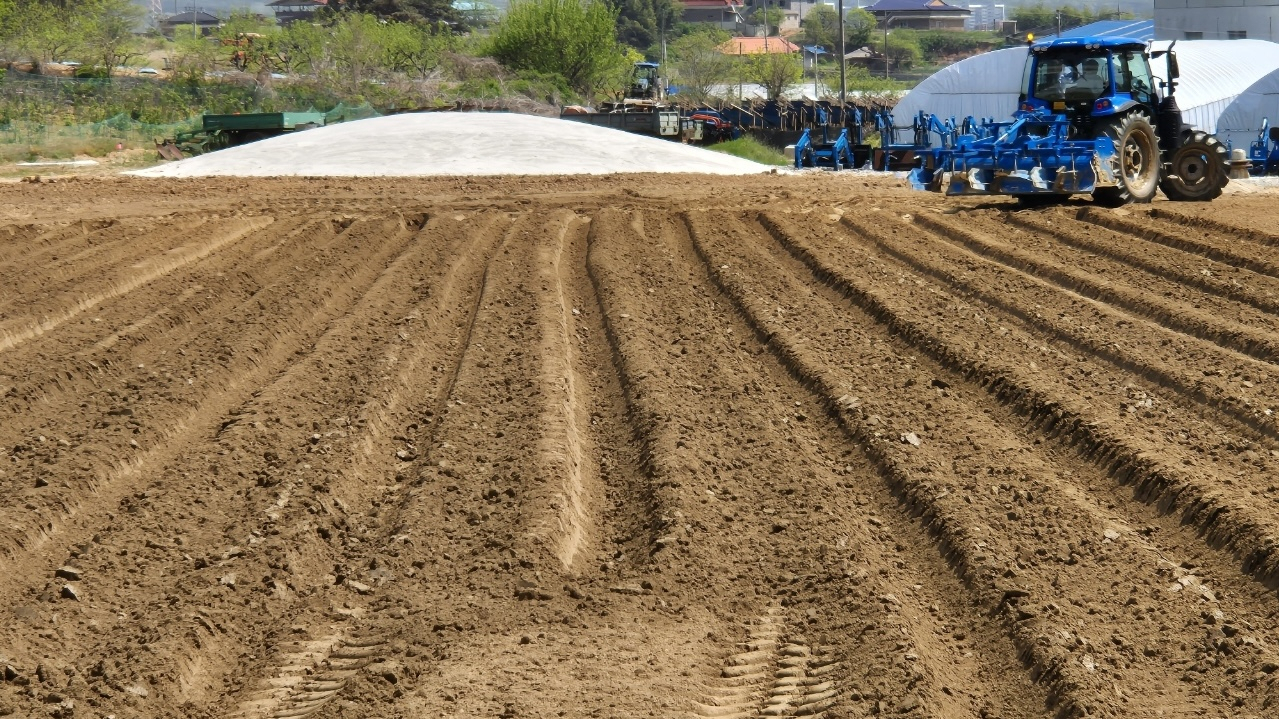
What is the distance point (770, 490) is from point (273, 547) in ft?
7.33

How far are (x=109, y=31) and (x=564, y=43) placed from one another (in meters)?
23.1

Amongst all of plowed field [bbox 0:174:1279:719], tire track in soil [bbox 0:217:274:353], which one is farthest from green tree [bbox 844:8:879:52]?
plowed field [bbox 0:174:1279:719]

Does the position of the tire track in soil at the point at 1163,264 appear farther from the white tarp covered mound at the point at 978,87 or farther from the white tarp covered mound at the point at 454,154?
the white tarp covered mound at the point at 978,87

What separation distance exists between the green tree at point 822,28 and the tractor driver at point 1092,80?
379ft

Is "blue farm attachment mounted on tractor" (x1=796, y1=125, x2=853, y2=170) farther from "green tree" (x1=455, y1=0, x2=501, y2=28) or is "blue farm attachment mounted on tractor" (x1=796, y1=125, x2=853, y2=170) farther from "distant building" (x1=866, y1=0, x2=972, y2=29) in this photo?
"distant building" (x1=866, y1=0, x2=972, y2=29)

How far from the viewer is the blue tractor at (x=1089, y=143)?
15344 mm

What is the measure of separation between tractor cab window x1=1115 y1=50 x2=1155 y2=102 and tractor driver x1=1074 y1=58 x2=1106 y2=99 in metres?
0.22

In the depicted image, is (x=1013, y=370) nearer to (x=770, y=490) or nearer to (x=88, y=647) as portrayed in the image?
(x=770, y=490)

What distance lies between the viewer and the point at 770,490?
5969 mm

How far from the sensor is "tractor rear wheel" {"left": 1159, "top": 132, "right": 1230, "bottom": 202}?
16859mm

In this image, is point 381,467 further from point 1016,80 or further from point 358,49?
point 358,49

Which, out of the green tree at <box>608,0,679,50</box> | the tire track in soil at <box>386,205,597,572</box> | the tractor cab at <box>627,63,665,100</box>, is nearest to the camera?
the tire track in soil at <box>386,205,597,572</box>

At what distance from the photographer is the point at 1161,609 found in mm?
4633

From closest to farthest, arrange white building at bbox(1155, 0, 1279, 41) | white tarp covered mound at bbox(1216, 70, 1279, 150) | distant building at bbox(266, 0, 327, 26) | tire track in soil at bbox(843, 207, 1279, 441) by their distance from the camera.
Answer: tire track in soil at bbox(843, 207, 1279, 441)
white tarp covered mound at bbox(1216, 70, 1279, 150)
white building at bbox(1155, 0, 1279, 41)
distant building at bbox(266, 0, 327, 26)
